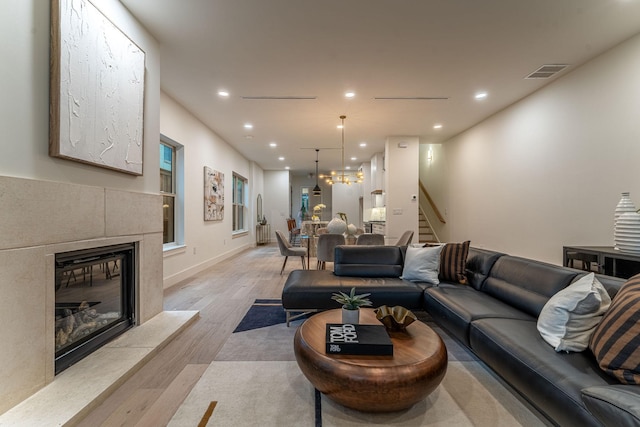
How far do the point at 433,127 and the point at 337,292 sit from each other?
474cm

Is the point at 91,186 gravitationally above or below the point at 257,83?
below

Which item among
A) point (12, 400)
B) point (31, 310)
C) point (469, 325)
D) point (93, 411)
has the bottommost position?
point (93, 411)

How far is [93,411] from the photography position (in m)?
1.62

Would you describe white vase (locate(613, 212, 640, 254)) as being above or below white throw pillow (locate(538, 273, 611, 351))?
above

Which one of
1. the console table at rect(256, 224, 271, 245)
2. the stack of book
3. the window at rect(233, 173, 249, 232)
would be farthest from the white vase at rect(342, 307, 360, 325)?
the console table at rect(256, 224, 271, 245)

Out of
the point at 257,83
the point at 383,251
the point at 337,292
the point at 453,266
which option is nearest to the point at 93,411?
the point at 337,292

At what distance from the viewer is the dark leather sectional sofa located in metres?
1.19

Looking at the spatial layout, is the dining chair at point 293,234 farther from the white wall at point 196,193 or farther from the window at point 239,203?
the white wall at point 196,193

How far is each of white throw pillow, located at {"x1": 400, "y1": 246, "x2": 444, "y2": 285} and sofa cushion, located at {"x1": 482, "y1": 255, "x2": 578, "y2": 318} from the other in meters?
0.48

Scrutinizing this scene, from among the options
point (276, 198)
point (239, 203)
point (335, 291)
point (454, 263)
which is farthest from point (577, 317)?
point (276, 198)

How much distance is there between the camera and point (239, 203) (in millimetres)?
9016

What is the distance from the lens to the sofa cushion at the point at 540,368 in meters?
1.24

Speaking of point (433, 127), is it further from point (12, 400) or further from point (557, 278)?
point (12, 400)

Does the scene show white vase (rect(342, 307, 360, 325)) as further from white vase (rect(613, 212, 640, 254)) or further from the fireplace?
white vase (rect(613, 212, 640, 254))
